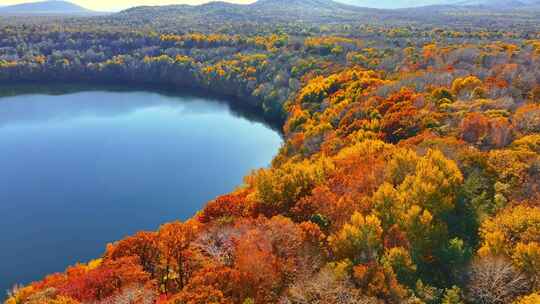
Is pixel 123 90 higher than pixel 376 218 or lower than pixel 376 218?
lower

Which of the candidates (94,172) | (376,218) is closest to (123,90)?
(94,172)

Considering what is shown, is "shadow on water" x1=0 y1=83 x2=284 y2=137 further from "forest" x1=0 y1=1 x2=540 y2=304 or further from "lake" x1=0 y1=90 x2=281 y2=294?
"forest" x1=0 y1=1 x2=540 y2=304

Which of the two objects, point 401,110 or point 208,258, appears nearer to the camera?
point 208,258

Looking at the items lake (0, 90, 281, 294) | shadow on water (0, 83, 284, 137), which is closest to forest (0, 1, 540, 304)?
lake (0, 90, 281, 294)

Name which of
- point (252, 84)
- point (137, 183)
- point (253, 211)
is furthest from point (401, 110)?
point (252, 84)

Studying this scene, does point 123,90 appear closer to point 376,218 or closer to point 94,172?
point 94,172

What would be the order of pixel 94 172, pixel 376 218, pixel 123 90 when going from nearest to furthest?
1. pixel 376 218
2. pixel 94 172
3. pixel 123 90

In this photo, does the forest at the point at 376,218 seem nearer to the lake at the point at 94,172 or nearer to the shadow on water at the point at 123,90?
the lake at the point at 94,172

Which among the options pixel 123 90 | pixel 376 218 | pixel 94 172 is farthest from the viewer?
pixel 123 90

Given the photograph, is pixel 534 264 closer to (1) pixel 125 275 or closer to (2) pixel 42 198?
(1) pixel 125 275
